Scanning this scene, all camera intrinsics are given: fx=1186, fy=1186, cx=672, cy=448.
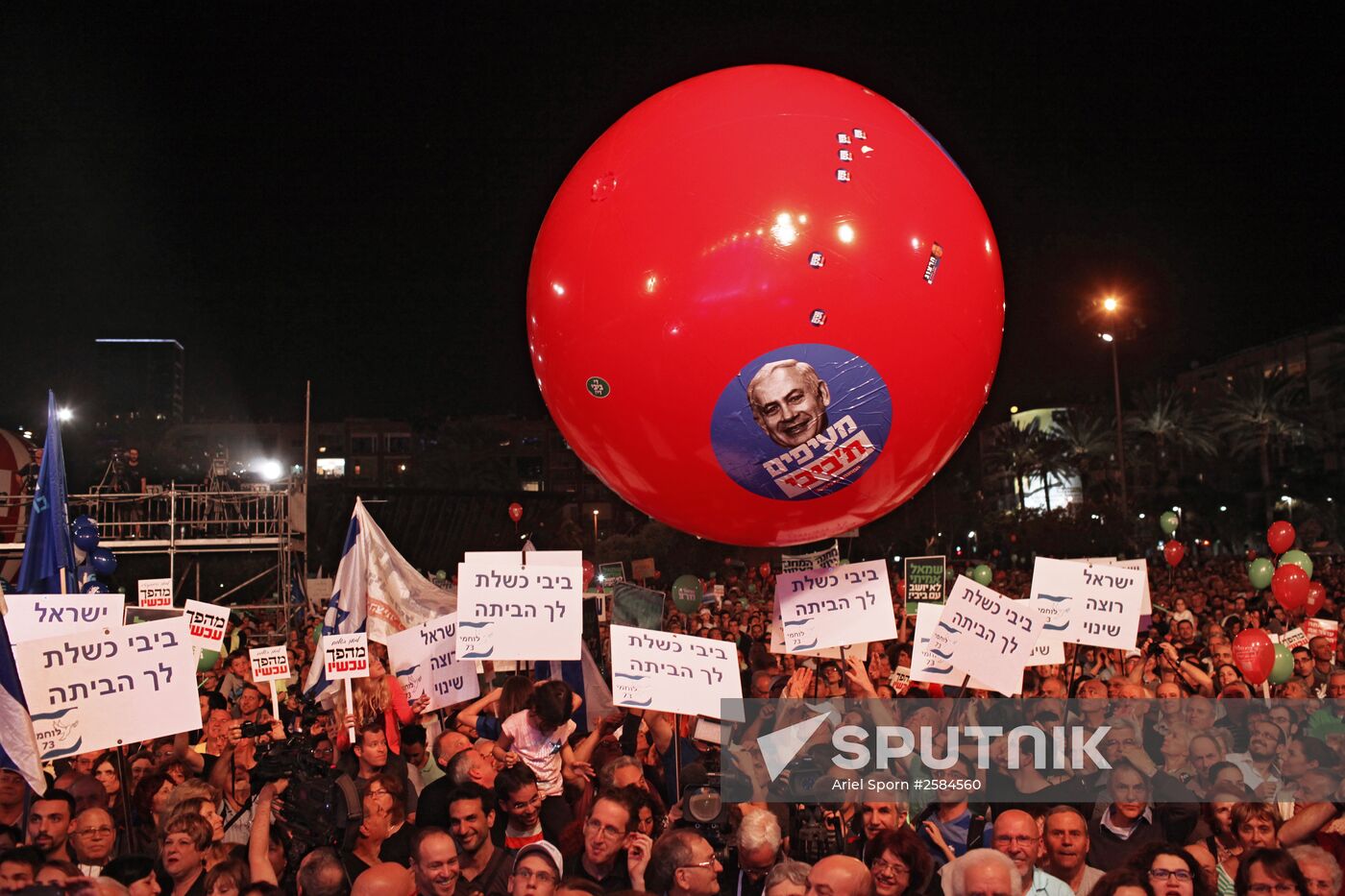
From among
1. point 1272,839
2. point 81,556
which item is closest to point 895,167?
point 1272,839

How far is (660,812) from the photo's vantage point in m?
5.76

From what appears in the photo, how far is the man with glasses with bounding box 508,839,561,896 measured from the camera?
14.5 ft

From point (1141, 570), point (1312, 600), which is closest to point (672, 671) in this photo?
point (1141, 570)

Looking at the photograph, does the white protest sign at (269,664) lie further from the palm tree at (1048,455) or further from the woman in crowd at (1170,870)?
the palm tree at (1048,455)

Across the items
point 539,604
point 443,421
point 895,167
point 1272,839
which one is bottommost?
point 1272,839

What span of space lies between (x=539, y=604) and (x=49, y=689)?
9.17ft

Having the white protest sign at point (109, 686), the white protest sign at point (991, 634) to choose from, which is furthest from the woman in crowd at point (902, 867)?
the white protest sign at point (109, 686)

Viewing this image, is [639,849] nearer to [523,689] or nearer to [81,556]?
[523,689]

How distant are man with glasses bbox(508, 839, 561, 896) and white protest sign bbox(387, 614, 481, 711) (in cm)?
387

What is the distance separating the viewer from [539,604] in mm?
7434

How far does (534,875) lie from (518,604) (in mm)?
3085

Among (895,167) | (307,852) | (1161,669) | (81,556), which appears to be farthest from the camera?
(81,556)

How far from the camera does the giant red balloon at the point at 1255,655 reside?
9023 millimetres

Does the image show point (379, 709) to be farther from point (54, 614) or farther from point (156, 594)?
point (156, 594)
